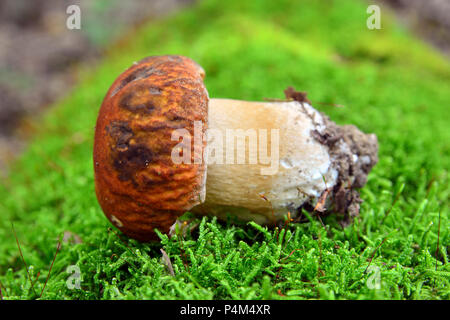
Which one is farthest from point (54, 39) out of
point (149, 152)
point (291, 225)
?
point (291, 225)

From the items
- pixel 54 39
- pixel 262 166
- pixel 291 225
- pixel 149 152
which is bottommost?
pixel 291 225

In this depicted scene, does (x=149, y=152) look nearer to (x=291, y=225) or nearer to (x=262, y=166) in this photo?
(x=262, y=166)

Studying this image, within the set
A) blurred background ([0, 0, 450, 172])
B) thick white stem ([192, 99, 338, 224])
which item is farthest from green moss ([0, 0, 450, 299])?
blurred background ([0, 0, 450, 172])

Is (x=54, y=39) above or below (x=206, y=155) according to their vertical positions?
above

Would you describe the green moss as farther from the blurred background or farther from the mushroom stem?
the blurred background

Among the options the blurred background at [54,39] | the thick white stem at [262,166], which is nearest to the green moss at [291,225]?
the thick white stem at [262,166]
